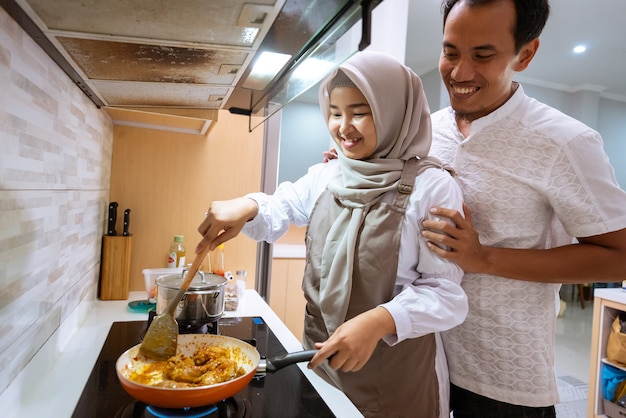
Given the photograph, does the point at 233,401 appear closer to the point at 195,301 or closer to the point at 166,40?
the point at 195,301

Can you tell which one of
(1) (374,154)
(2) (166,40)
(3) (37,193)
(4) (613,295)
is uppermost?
(2) (166,40)

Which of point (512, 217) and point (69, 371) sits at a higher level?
point (512, 217)

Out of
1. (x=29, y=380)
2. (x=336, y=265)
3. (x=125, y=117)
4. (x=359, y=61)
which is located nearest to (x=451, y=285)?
(x=336, y=265)

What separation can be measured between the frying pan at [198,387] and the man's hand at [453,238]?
1.10 ft

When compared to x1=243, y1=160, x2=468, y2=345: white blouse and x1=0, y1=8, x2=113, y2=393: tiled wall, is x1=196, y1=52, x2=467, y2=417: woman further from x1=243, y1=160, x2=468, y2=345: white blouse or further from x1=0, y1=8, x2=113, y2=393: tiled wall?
x1=0, y1=8, x2=113, y2=393: tiled wall

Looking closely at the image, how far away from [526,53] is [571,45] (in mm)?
3733

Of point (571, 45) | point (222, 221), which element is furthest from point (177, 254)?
point (571, 45)

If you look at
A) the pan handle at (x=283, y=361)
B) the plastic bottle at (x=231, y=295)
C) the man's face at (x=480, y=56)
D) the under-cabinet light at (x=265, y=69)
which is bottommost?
the plastic bottle at (x=231, y=295)

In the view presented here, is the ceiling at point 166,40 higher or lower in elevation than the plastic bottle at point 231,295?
higher

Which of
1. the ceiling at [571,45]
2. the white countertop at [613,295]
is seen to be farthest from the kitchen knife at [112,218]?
the ceiling at [571,45]

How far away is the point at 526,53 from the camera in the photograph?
0.98 meters

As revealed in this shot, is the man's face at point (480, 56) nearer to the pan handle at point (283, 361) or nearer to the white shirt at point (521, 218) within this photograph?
the white shirt at point (521, 218)

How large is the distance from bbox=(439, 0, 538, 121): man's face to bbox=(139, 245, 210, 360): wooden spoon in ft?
2.35

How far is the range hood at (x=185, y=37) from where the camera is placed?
1.98 ft
